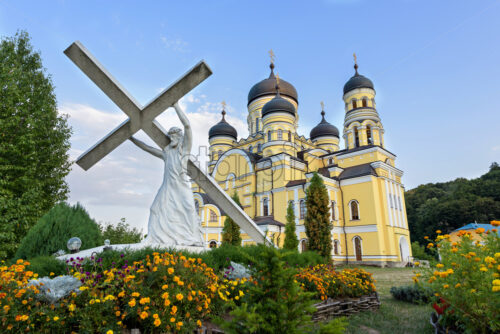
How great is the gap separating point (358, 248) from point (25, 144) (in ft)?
72.6

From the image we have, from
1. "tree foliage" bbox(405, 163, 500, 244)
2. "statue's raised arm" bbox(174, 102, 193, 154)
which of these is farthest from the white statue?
"tree foliage" bbox(405, 163, 500, 244)

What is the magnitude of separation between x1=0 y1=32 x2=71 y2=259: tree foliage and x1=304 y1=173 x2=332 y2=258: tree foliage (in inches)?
495

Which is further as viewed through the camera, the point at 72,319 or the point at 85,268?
the point at 85,268

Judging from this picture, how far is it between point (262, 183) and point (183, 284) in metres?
24.5

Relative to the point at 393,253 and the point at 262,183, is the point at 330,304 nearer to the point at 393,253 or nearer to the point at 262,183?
the point at 393,253

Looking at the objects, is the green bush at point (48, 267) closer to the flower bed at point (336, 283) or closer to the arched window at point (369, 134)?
the flower bed at point (336, 283)

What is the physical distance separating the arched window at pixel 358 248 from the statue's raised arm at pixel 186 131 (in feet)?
67.6

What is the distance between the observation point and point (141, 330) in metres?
3.07

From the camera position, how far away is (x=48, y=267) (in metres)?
4.09

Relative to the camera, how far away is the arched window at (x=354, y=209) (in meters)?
23.4

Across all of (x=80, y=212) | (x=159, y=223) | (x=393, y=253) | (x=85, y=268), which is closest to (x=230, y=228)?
(x=393, y=253)

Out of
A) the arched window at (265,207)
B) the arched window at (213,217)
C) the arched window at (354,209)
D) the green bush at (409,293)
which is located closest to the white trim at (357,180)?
the arched window at (354,209)

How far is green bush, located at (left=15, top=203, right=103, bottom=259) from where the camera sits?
6180 mm

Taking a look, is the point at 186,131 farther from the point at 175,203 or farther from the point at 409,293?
the point at 409,293
